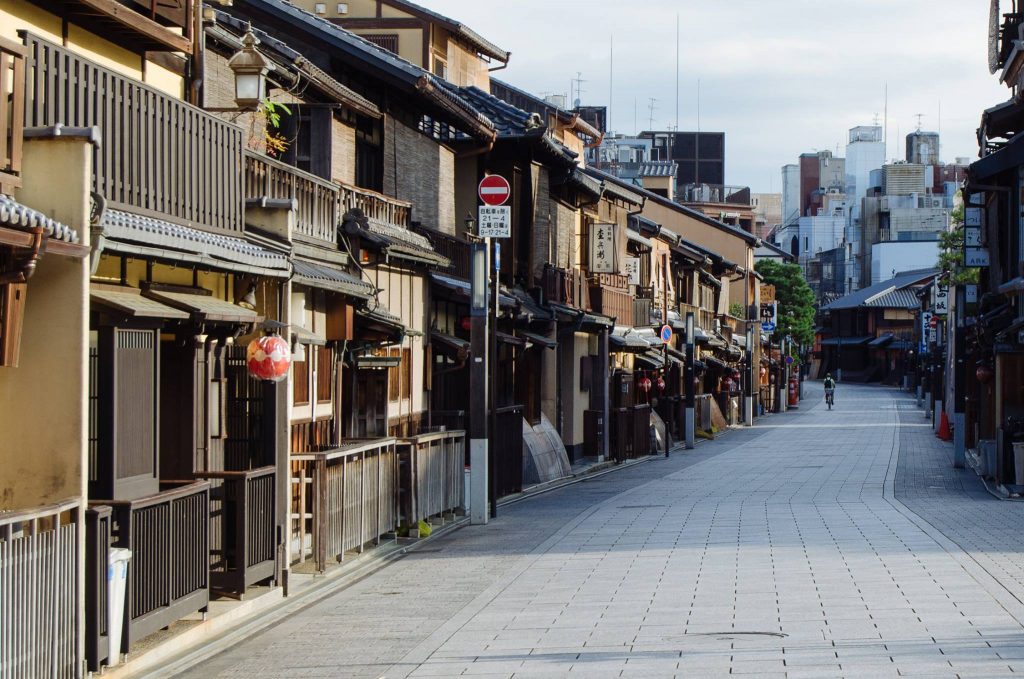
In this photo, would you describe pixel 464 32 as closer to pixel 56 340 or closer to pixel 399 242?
pixel 399 242

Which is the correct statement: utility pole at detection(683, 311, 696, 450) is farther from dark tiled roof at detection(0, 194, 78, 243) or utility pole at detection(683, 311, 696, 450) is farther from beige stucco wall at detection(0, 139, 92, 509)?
dark tiled roof at detection(0, 194, 78, 243)

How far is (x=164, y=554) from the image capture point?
1195 cm

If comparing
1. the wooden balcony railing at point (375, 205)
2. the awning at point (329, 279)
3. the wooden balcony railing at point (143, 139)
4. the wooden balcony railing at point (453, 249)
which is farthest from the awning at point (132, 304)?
the wooden balcony railing at point (453, 249)

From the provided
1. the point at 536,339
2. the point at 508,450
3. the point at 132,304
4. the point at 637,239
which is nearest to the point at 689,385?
the point at 637,239

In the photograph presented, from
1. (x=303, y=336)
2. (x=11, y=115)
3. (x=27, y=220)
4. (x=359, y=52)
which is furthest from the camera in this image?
(x=359, y=52)

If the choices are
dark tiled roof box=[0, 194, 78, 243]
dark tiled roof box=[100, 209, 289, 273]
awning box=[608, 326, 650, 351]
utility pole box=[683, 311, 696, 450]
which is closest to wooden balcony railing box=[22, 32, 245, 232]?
dark tiled roof box=[100, 209, 289, 273]

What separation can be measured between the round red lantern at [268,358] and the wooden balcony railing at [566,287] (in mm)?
21306

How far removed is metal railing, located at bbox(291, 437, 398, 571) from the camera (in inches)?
645

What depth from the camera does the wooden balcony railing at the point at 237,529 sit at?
550 inches

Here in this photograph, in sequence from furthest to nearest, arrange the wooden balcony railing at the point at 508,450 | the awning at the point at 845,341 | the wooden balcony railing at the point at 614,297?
the awning at the point at 845,341 < the wooden balcony railing at the point at 614,297 < the wooden balcony railing at the point at 508,450

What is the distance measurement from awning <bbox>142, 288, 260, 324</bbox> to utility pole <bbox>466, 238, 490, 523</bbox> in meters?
8.34

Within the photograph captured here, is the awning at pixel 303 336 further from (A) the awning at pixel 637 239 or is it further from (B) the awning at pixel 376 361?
(A) the awning at pixel 637 239

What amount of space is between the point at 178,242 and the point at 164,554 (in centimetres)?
261

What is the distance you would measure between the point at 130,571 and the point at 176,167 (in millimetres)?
4185
